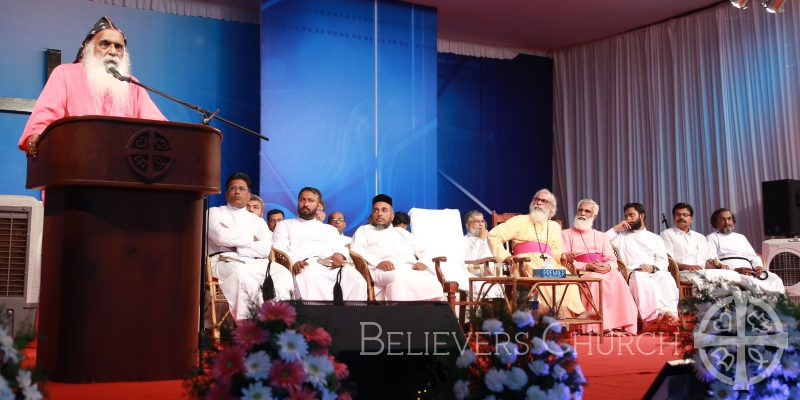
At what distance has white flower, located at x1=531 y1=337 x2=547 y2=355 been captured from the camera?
2.34m

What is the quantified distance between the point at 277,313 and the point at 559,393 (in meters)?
0.86

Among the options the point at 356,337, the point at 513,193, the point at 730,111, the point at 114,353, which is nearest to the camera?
the point at 356,337

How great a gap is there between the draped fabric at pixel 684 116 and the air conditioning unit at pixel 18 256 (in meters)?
8.28

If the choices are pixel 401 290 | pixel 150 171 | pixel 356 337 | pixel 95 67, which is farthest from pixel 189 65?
pixel 356 337

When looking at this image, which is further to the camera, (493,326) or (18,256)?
(18,256)

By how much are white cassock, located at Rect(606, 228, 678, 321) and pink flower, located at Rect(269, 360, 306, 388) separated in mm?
6339

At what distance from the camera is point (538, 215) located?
744 centimetres

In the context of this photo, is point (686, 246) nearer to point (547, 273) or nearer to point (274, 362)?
point (547, 273)

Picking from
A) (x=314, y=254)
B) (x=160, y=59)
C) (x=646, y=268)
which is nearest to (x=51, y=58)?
(x=160, y=59)

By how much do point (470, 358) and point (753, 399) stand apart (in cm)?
89

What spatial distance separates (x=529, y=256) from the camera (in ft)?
24.0

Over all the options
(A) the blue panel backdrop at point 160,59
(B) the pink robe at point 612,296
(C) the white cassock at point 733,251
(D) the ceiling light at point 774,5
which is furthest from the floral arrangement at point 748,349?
(A) the blue panel backdrop at point 160,59

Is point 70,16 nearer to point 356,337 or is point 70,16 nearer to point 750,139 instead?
point 356,337

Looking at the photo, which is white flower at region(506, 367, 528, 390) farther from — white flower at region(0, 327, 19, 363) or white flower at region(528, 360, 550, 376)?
white flower at region(0, 327, 19, 363)
